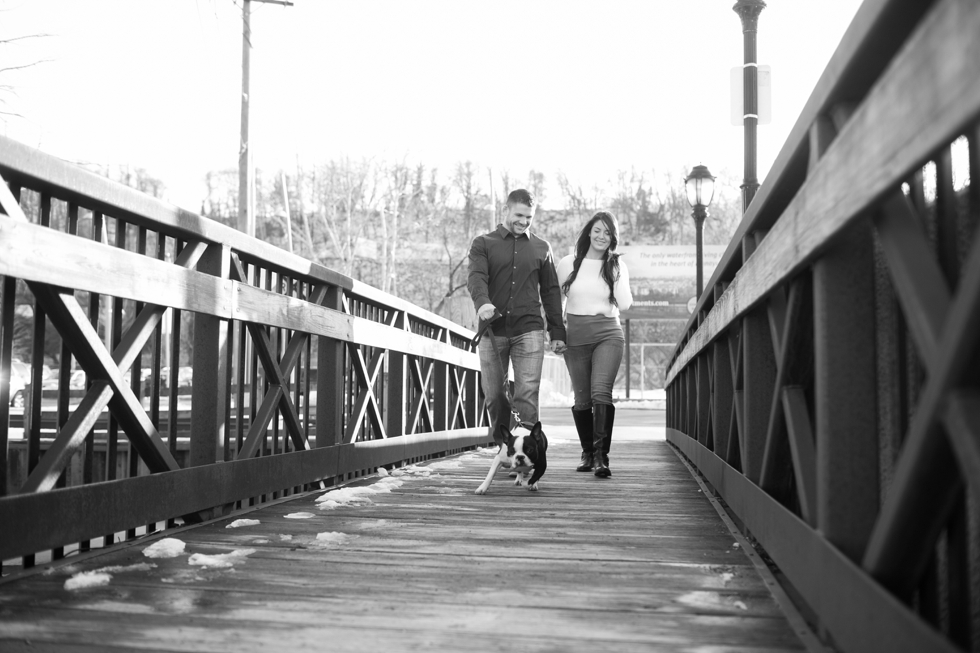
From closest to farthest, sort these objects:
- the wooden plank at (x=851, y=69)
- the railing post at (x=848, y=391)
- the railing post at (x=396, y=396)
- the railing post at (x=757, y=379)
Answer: the wooden plank at (x=851, y=69)
the railing post at (x=848, y=391)
the railing post at (x=757, y=379)
the railing post at (x=396, y=396)

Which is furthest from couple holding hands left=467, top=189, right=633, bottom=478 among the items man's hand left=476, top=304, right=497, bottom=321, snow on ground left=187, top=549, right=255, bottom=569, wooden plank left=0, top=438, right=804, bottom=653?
snow on ground left=187, top=549, right=255, bottom=569

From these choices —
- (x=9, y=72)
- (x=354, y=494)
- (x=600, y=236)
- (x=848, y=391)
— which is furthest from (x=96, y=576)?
(x=9, y=72)

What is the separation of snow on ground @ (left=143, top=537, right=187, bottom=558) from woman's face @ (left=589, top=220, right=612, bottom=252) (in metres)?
3.90

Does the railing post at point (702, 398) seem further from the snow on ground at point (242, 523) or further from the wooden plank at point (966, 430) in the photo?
the wooden plank at point (966, 430)

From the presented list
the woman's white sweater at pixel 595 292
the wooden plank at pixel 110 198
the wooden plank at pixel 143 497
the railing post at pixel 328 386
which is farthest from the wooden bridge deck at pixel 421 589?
the woman's white sweater at pixel 595 292

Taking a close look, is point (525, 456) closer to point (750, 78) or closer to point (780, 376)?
point (780, 376)

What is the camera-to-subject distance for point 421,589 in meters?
2.79

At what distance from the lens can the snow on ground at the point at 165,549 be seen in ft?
10.6

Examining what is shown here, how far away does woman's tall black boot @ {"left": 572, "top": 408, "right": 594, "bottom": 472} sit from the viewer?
686cm

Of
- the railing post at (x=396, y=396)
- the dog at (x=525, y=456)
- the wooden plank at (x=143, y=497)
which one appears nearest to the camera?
the wooden plank at (x=143, y=497)

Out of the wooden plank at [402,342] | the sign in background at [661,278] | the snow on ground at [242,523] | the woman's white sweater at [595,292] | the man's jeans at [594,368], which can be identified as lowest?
the snow on ground at [242,523]

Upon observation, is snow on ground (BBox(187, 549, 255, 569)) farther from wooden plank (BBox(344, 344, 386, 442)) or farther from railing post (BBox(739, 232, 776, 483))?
wooden plank (BBox(344, 344, 386, 442))

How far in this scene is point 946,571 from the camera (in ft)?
5.91

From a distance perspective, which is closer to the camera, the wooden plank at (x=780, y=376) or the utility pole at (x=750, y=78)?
the wooden plank at (x=780, y=376)
